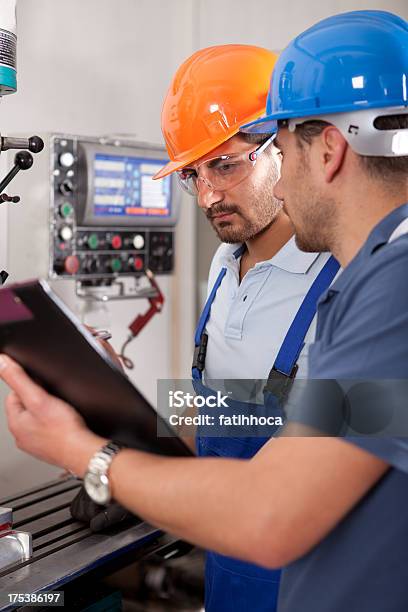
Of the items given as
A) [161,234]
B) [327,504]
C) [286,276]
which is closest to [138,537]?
[286,276]

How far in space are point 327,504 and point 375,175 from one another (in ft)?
1.32

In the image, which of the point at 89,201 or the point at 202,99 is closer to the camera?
the point at 202,99

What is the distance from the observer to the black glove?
68.6 inches

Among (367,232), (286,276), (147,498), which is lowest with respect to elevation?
(147,498)

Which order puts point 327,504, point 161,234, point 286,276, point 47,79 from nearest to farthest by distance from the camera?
point 327,504, point 286,276, point 47,79, point 161,234

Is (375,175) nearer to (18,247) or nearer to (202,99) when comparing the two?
(202,99)

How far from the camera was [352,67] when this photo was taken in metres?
1.02

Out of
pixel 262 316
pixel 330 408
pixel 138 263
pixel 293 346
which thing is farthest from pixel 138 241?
pixel 330 408

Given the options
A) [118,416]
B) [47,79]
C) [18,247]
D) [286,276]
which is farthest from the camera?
[47,79]

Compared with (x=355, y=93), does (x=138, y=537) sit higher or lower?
lower

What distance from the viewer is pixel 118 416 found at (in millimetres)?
956

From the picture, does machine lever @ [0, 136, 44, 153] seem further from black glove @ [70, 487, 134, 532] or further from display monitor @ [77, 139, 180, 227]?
black glove @ [70, 487, 134, 532]

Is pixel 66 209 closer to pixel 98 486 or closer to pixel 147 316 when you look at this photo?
pixel 147 316

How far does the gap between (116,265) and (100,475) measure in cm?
174
